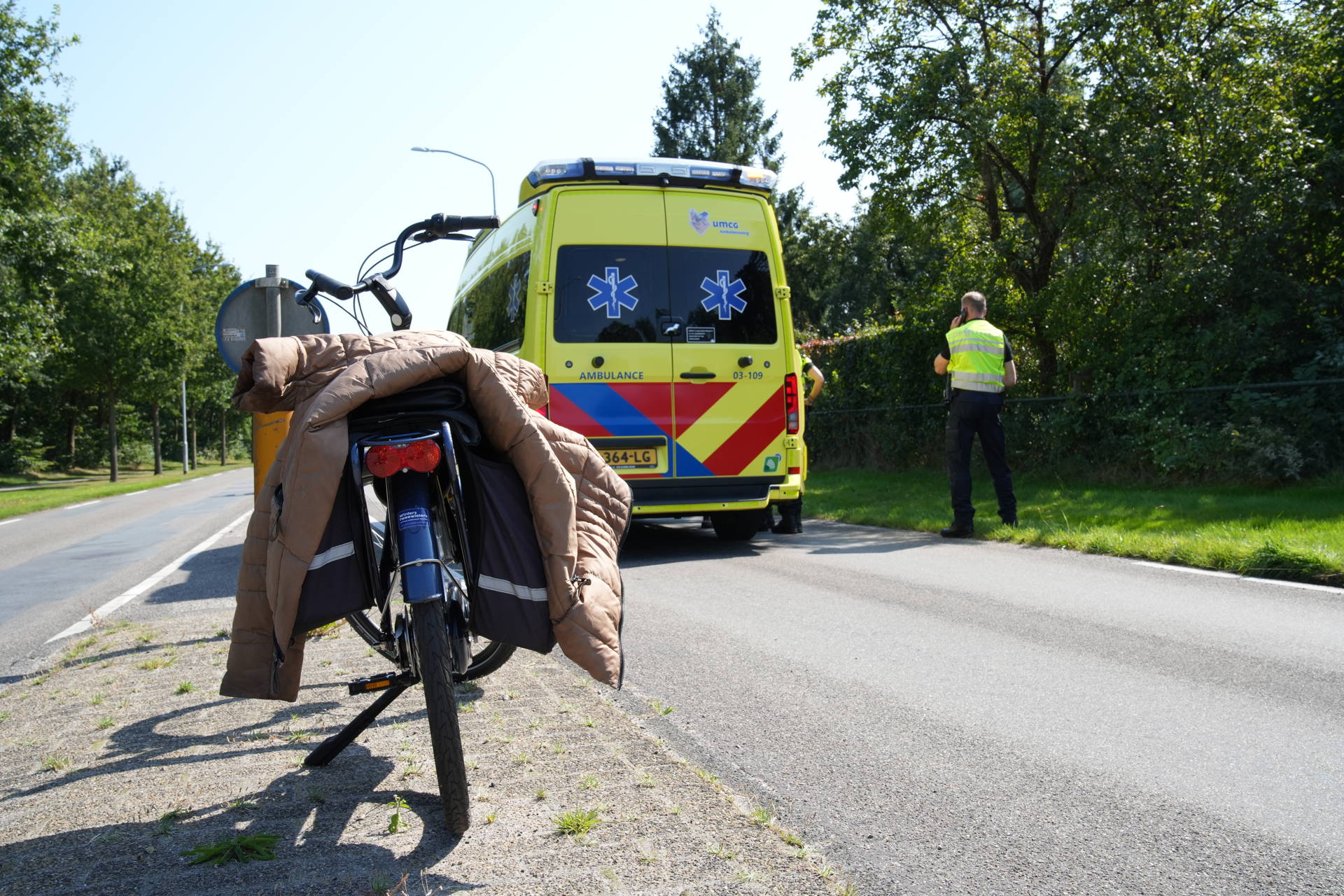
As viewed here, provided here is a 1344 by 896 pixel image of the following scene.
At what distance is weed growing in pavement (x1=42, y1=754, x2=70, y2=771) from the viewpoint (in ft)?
11.6

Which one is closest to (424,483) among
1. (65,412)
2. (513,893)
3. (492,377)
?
(492,377)

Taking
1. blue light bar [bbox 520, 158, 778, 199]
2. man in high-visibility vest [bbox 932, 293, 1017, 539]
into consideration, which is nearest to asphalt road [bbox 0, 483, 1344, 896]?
man in high-visibility vest [bbox 932, 293, 1017, 539]

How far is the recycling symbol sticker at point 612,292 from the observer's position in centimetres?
873

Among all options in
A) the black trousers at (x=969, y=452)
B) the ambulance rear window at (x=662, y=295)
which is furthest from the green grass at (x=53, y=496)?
the black trousers at (x=969, y=452)

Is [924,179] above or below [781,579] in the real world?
above

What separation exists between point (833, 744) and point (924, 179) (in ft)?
42.3

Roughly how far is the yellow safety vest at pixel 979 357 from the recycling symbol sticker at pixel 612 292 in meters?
3.24

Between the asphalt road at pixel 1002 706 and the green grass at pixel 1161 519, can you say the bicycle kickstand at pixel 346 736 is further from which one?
the green grass at pixel 1161 519

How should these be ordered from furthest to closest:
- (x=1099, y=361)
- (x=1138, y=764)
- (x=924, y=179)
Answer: (x=924, y=179), (x=1099, y=361), (x=1138, y=764)

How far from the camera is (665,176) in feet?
29.5

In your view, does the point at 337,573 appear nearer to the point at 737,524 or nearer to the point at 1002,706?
the point at 1002,706

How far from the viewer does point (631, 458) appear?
8.82 meters

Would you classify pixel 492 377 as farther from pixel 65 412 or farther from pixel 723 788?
pixel 65 412

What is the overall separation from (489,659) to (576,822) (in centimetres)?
87
